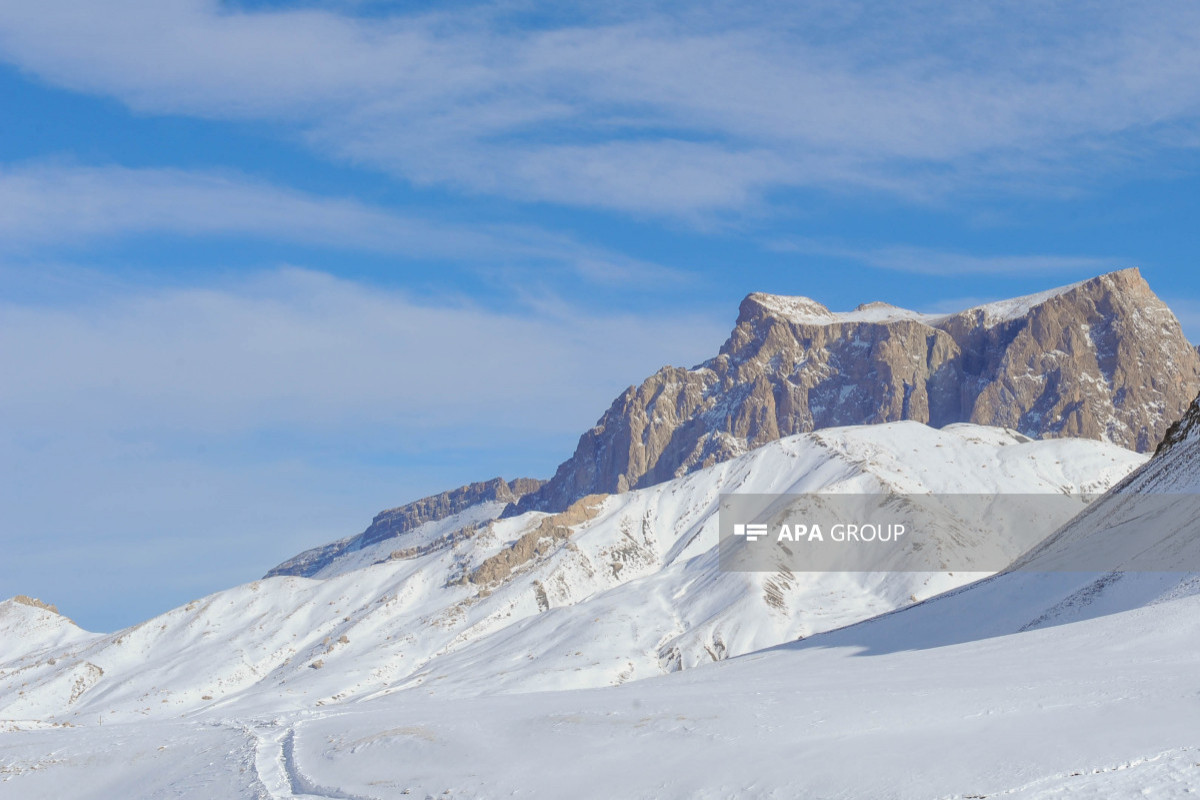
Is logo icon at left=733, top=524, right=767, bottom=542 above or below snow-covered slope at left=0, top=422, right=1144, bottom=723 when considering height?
above

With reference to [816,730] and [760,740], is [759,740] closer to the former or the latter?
[760,740]

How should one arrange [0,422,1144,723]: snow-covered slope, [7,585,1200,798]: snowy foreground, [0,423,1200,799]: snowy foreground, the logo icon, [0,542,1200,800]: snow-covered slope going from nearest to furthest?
[0,542,1200,800]: snow-covered slope, [7,585,1200,798]: snowy foreground, [0,423,1200,799]: snowy foreground, [0,422,1144,723]: snow-covered slope, the logo icon

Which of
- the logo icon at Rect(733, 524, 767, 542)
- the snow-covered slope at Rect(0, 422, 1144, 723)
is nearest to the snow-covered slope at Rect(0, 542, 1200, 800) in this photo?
the snow-covered slope at Rect(0, 422, 1144, 723)

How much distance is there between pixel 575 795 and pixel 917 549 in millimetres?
144147

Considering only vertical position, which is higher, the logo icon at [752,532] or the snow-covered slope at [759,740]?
the logo icon at [752,532]

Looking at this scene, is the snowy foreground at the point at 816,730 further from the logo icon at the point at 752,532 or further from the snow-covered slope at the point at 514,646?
the logo icon at the point at 752,532

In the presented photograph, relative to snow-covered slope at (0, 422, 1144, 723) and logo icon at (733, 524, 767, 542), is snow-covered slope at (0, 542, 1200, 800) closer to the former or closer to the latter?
snow-covered slope at (0, 422, 1144, 723)

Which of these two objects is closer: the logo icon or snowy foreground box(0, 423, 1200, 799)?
snowy foreground box(0, 423, 1200, 799)

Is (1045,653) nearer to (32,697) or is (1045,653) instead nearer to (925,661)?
(925,661)

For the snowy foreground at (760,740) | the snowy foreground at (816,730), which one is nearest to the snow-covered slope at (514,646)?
the snowy foreground at (816,730)

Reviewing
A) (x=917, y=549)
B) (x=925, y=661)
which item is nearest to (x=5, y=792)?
(x=925, y=661)

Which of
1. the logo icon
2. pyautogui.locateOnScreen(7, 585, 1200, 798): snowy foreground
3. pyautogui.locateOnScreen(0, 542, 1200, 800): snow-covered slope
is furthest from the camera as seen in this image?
the logo icon

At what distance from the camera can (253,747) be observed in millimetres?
44781

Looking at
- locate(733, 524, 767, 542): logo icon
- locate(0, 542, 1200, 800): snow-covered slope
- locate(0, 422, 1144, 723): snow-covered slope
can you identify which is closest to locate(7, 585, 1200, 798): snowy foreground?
locate(0, 542, 1200, 800): snow-covered slope
